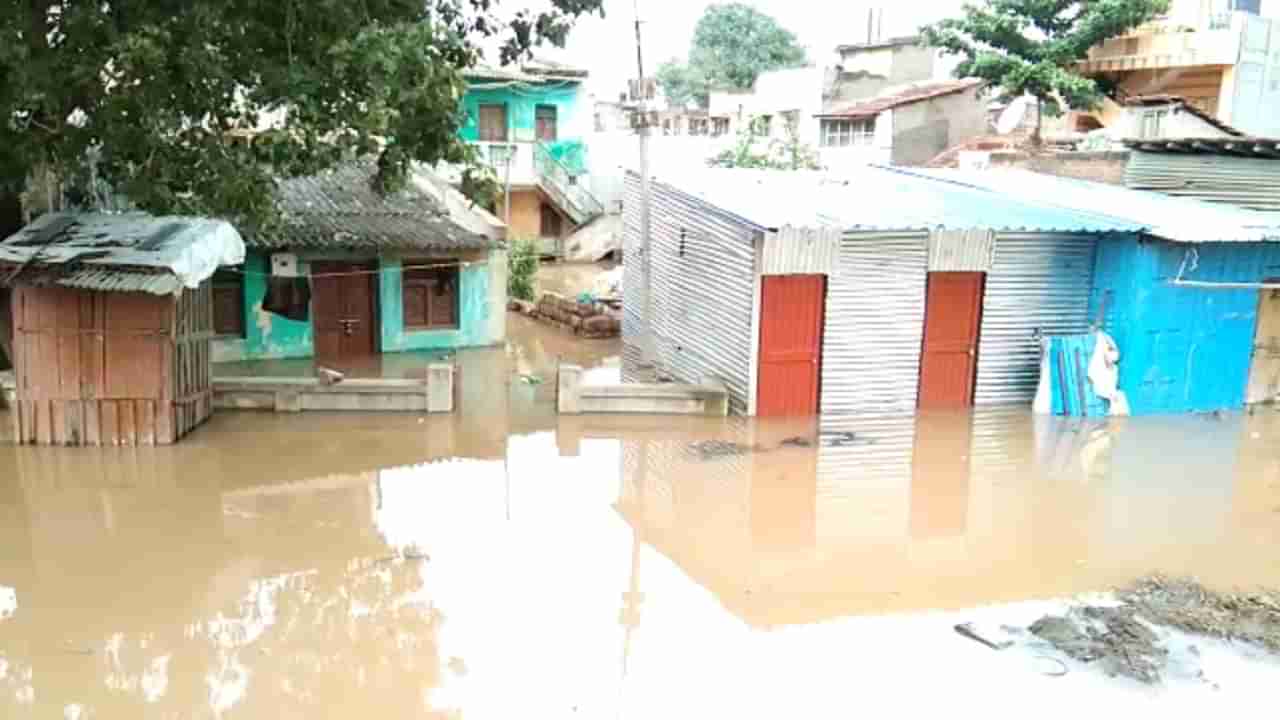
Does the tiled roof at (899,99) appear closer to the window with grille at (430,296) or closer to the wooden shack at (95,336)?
the window with grille at (430,296)

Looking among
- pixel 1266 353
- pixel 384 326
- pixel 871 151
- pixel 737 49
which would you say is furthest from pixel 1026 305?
pixel 737 49

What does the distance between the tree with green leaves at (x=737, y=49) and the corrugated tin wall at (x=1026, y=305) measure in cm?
3964

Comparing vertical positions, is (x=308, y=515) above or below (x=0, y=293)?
below

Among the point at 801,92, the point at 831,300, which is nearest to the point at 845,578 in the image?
the point at 831,300

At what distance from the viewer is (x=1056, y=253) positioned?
51.4ft

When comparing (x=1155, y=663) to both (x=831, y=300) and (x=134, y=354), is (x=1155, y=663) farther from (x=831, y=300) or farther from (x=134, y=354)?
(x=134, y=354)

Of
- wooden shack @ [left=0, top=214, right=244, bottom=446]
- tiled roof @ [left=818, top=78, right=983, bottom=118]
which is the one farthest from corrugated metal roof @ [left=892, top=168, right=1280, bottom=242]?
wooden shack @ [left=0, top=214, right=244, bottom=446]

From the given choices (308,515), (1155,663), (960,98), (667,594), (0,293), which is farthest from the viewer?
(960,98)

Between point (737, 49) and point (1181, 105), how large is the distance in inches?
1433

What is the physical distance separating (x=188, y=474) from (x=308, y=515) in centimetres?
210

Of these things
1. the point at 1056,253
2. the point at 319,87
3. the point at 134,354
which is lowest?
the point at 134,354

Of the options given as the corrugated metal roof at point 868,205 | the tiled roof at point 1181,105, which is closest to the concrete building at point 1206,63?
the tiled roof at point 1181,105

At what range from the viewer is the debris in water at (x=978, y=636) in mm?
7969

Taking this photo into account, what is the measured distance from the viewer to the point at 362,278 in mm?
18609
